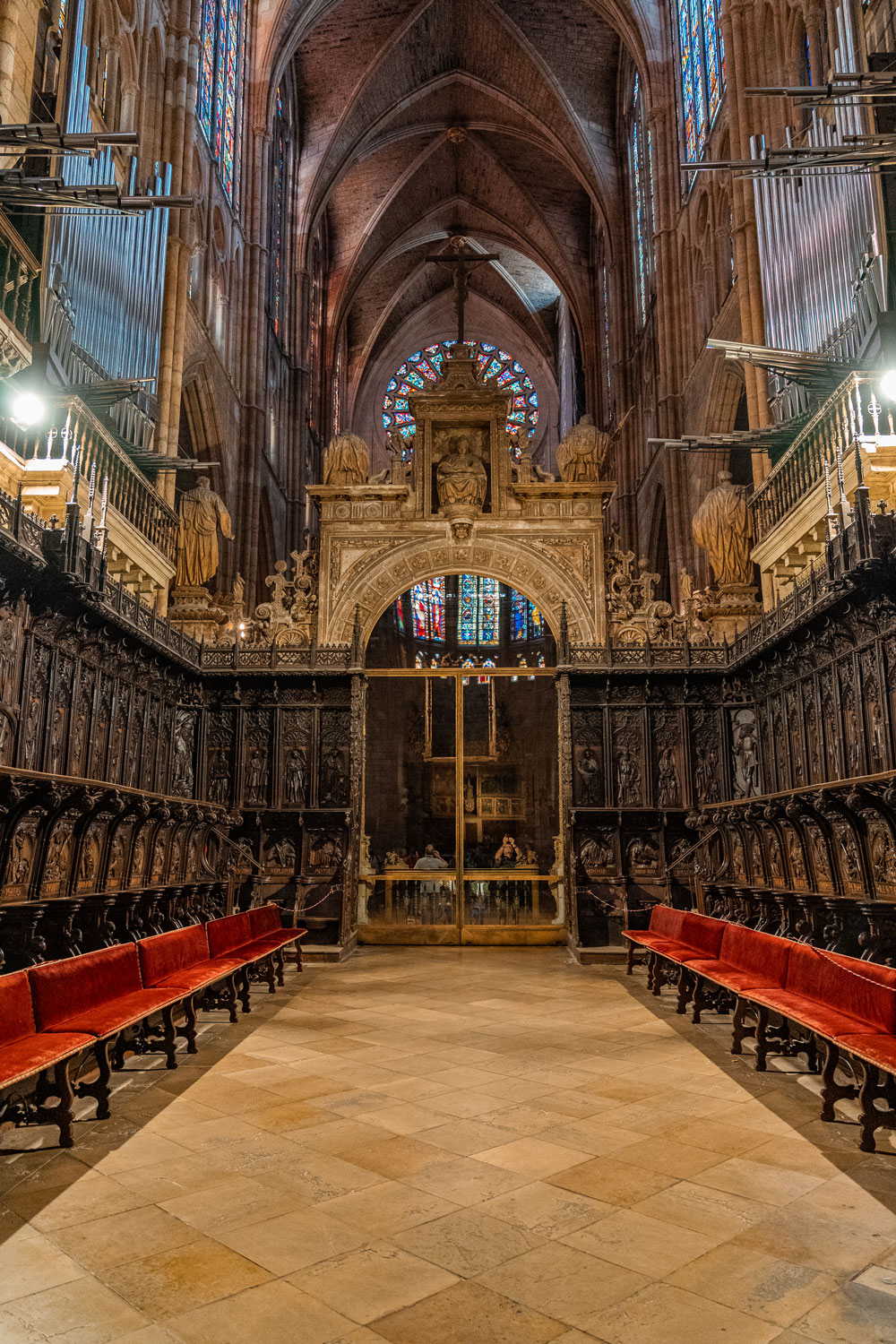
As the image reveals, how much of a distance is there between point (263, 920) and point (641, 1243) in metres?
6.80

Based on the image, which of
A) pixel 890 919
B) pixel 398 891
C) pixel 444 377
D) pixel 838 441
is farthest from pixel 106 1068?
pixel 444 377

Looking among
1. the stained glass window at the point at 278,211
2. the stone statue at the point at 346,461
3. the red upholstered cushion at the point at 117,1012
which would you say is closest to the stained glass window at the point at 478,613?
the stained glass window at the point at 278,211

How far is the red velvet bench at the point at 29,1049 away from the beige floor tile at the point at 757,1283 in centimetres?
263

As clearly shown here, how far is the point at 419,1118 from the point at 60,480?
772cm

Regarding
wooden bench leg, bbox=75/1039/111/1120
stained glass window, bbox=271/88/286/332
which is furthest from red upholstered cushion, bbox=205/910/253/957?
stained glass window, bbox=271/88/286/332

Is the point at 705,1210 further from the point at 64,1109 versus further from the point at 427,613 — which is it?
the point at 427,613

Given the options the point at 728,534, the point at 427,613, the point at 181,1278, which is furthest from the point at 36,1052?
the point at 427,613

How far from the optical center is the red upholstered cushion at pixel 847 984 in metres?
4.61

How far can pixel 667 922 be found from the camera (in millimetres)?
9328

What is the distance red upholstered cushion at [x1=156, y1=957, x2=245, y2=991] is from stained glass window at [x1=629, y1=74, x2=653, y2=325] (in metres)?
20.9

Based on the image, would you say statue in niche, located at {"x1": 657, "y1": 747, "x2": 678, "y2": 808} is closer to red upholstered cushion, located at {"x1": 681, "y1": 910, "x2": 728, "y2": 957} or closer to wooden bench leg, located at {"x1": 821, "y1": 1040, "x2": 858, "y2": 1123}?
red upholstered cushion, located at {"x1": 681, "y1": 910, "x2": 728, "y2": 957}

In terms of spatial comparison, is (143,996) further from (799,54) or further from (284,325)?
(284,325)

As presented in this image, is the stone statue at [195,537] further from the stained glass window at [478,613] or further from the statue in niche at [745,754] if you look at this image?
the stained glass window at [478,613]

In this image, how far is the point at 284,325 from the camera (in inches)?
1057
